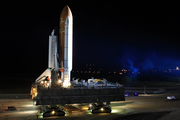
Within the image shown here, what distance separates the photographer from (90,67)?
509 feet

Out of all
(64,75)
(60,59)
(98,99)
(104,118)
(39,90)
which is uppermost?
(60,59)

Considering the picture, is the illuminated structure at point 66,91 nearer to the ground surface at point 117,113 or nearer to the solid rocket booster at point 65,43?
the solid rocket booster at point 65,43

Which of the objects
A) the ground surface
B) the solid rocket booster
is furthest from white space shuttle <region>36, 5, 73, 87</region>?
the ground surface

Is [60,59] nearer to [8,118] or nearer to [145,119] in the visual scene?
[8,118]

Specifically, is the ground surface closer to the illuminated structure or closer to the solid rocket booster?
the illuminated structure

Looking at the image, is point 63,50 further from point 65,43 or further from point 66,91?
point 66,91

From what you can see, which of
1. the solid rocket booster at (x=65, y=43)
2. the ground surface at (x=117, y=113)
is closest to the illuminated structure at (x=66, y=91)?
the solid rocket booster at (x=65, y=43)

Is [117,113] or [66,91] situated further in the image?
[117,113]

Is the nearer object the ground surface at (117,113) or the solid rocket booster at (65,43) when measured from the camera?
the ground surface at (117,113)

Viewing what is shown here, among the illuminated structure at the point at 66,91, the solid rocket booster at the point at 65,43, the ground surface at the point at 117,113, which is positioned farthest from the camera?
the solid rocket booster at the point at 65,43

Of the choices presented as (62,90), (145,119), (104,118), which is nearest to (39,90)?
(62,90)

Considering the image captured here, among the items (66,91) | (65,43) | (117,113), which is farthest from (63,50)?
(117,113)

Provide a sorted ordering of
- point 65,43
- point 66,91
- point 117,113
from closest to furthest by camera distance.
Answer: point 66,91 → point 117,113 → point 65,43

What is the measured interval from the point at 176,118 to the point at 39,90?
57.0ft
